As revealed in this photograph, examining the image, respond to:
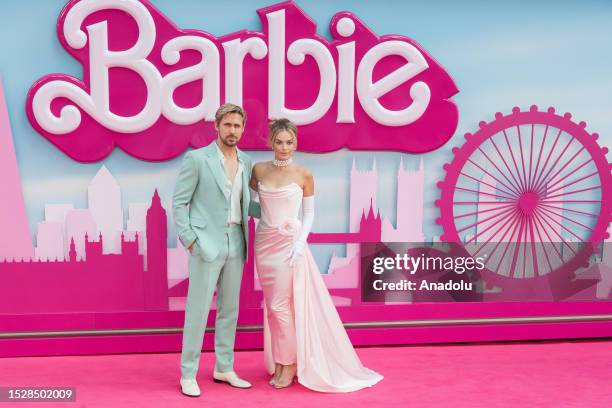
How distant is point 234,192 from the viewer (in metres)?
3.47

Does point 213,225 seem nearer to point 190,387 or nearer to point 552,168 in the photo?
point 190,387

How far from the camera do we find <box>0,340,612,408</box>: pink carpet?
3.36 metres

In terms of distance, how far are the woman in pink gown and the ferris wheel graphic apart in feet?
4.54

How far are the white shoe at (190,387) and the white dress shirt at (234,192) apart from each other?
0.93 m

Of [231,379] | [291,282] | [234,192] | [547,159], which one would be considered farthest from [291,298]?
[547,159]

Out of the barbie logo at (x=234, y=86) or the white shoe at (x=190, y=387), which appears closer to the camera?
the white shoe at (x=190, y=387)

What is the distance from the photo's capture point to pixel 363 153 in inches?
175

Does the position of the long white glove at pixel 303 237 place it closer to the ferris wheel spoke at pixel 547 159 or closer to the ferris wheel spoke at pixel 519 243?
the ferris wheel spoke at pixel 519 243

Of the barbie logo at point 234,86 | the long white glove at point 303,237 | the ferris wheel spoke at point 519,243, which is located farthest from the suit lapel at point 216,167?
the ferris wheel spoke at point 519,243

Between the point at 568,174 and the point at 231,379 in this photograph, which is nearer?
the point at 231,379

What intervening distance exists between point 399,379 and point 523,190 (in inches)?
Result: 70.9

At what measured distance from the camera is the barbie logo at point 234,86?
13.3 feet

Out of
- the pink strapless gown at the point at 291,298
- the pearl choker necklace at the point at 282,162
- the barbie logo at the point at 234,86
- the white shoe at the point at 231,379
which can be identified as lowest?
the white shoe at the point at 231,379

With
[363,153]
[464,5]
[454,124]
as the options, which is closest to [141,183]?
[363,153]
